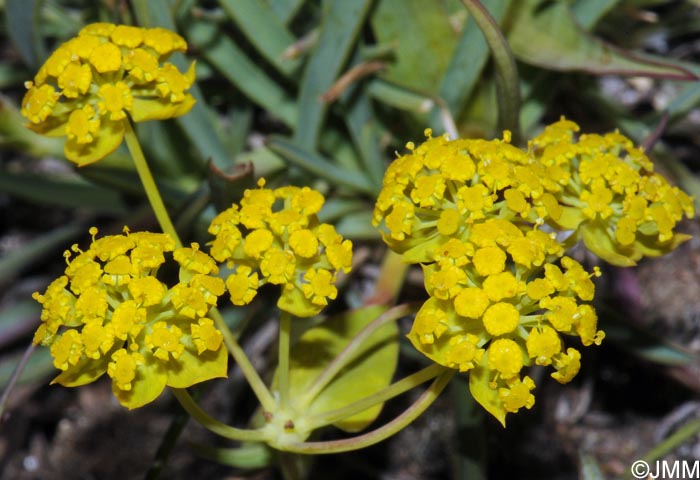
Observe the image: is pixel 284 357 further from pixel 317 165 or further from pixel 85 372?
pixel 317 165

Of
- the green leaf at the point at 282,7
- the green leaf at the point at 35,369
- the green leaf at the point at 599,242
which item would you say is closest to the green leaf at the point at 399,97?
the green leaf at the point at 282,7

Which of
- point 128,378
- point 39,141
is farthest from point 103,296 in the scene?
point 39,141

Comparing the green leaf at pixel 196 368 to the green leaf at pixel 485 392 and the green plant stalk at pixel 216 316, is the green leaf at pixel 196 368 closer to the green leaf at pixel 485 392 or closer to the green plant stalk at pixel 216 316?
the green plant stalk at pixel 216 316

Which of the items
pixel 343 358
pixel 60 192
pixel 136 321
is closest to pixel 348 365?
pixel 343 358

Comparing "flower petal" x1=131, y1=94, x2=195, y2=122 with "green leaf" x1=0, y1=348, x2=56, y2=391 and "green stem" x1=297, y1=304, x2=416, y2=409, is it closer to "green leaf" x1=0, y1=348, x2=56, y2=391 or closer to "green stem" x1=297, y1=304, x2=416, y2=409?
"green stem" x1=297, y1=304, x2=416, y2=409

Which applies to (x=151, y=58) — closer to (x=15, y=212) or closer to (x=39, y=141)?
(x=39, y=141)
